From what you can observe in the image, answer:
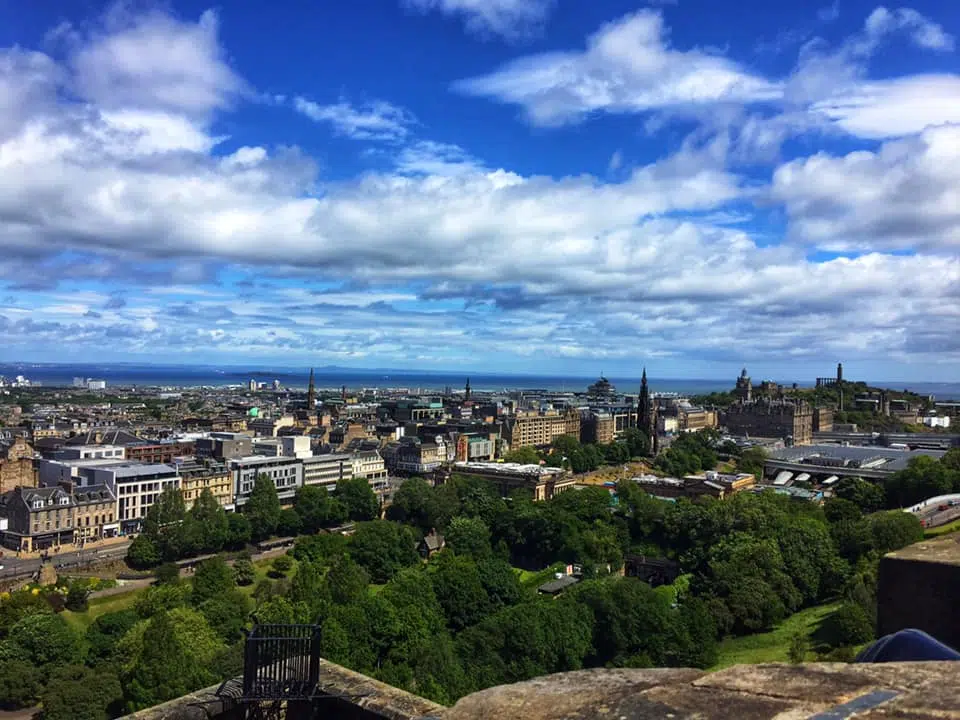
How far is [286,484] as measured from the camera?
7200 centimetres

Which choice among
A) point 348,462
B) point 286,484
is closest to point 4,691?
point 286,484

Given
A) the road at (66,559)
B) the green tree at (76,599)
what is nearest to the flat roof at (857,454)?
the road at (66,559)

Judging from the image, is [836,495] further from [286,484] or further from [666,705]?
[666,705]

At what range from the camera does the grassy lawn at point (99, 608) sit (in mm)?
37328

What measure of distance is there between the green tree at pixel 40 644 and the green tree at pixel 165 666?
14.7 feet

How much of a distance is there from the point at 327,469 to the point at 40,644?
4713 centimetres

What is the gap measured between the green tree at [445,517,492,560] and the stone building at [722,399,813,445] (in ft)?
266

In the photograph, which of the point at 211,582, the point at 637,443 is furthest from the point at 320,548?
the point at 637,443

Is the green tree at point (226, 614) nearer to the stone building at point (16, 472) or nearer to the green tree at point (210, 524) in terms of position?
the green tree at point (210, 524)

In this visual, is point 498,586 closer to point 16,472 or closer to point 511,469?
point 511,469

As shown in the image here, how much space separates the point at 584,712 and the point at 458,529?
5064cm

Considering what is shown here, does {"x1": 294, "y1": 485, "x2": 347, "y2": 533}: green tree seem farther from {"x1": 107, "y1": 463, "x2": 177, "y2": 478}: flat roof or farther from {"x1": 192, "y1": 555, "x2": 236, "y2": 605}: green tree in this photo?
{"x1": 192, "y1": 555, "x2": 236, "y2": 605}: green tree

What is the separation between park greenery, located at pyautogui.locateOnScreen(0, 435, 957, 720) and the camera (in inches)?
1080

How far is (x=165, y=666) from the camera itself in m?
24.0
